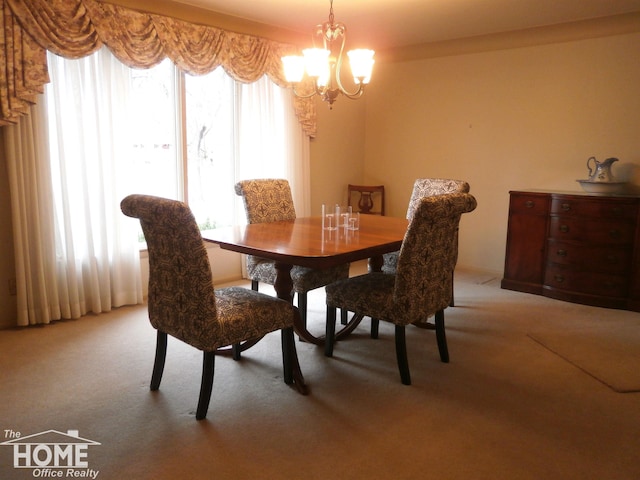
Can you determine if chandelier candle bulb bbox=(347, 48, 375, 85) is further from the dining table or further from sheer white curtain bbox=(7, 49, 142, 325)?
sheer white curtain bbox=(7, 49, 142, 325)

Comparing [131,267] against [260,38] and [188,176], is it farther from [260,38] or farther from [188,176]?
[260,38]

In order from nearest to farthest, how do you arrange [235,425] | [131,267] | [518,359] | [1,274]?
[235,425] → [518,359] → [1,274] → [131,267]

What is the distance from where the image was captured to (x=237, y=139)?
15.1 ft

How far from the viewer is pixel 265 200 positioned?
145 inches

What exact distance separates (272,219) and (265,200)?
0.15m

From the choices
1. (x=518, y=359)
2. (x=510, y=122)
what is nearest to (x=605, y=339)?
(x=518, y=359)

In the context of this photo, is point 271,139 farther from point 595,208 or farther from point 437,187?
point 595,208


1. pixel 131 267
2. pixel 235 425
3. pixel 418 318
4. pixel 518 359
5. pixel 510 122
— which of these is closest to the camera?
pixel 235 425

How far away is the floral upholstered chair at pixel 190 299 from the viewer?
2.12m

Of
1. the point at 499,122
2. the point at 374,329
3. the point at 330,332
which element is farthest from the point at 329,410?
the point at 499,122

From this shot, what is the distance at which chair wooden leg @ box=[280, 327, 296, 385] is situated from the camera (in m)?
2.63

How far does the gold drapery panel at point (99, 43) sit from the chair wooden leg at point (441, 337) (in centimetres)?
272

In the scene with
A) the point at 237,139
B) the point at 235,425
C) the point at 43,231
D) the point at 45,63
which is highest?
the point at 45,63

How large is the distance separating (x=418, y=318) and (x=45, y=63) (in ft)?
9.27
